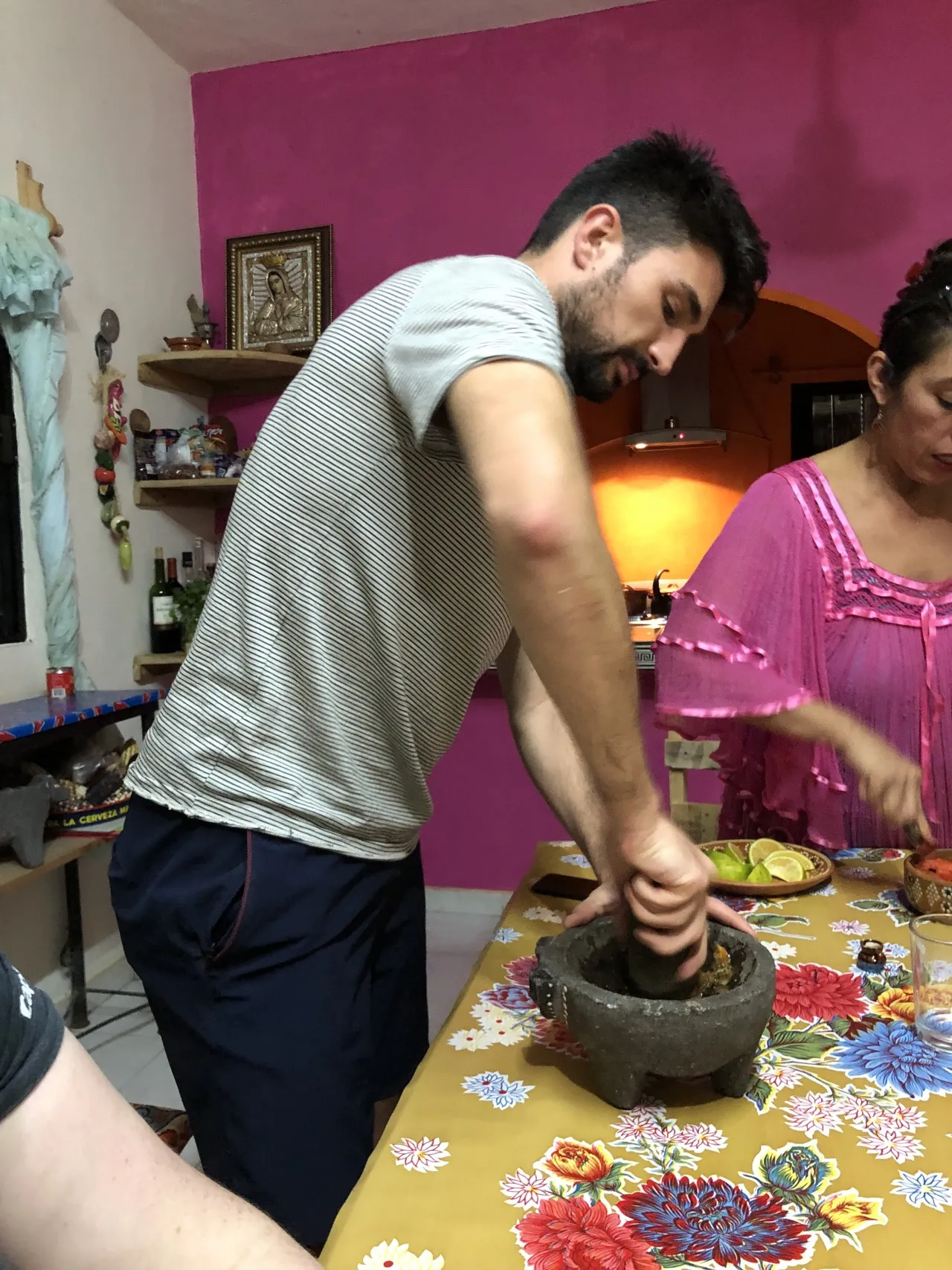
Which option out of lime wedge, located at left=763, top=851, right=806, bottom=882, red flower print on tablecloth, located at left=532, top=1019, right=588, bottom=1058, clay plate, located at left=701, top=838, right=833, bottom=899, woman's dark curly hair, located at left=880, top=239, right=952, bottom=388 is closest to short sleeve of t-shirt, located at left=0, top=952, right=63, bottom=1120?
red flower print on tablecloth, located at left=532, top=1019, right=588, bottom=1058

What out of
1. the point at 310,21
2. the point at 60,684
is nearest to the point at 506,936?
the point at 60,684

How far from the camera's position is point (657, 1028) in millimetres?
724

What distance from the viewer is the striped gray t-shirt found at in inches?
35.5

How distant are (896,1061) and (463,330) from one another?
0.75 metres

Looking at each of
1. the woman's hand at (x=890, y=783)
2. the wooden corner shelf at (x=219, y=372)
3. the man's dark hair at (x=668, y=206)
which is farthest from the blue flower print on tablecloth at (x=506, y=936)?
the wooden corner shelf at (x=219, y=372)

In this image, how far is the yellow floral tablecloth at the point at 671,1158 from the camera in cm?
61

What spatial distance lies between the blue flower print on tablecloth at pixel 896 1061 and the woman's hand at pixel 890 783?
374mm

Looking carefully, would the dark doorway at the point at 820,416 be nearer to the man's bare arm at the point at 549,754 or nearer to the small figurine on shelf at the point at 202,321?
the small figurine on shelf at the point at 202,321

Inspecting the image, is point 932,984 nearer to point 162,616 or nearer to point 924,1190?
→ point 924,1190

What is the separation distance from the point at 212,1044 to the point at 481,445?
0.71 m

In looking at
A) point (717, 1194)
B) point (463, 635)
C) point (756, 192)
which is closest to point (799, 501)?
point (463, 635)

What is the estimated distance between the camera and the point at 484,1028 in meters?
0.90

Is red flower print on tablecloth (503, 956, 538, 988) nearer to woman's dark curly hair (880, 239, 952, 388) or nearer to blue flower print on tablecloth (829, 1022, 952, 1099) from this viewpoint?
blue flower print on tablecloth (829, 1022, 952, 1099)

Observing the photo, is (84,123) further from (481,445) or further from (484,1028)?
(484,1028)
